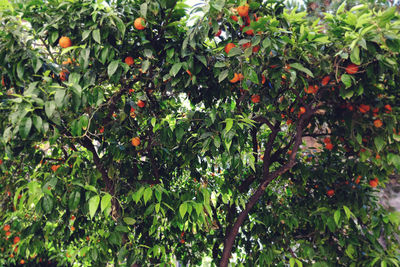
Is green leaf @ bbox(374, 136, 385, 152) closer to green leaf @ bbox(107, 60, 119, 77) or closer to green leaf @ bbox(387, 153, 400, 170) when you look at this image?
green leaf @ bbox(387, 153, 400, 170)

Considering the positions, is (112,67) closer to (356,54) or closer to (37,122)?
(37,122)

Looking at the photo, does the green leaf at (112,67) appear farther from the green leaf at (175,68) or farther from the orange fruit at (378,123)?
the orange fruit at (378,123)

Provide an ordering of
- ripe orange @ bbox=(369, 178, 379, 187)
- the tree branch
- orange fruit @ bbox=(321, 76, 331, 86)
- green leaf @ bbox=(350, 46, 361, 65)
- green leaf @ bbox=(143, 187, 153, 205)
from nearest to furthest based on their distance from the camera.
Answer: green leaf @ bbox=(350, 46, 361, 65)
green leaf @ bbox=(143, 187, 153, 205)
orange fruit @ bbox=(321, 76, 331, 86)
the tree branch
ripe orange @ bbox=(369, 178, 379, 187)

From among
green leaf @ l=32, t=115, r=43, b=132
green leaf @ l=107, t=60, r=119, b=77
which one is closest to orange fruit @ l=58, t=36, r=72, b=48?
green leaf @ l=107, t=60, r=119, b=77

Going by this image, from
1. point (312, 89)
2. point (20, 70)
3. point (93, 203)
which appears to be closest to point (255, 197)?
point (312, 89)

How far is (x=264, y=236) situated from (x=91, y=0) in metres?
1.83

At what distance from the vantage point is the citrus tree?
1525mm

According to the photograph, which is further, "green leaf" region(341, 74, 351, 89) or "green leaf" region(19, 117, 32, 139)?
"green leaf" region(341, 74, 351, 89)

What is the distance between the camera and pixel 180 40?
5.63 feet

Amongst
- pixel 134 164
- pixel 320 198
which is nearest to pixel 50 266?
pixel 134 164

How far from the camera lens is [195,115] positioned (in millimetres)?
1813

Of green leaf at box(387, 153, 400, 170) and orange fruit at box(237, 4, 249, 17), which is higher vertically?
orange fruit at box(237, 4, 249, 17)

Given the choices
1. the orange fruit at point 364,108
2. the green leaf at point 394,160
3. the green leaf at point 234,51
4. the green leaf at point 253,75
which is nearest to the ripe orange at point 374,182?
the green leaf at point 394,160

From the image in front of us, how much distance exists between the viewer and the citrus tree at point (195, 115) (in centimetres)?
153
